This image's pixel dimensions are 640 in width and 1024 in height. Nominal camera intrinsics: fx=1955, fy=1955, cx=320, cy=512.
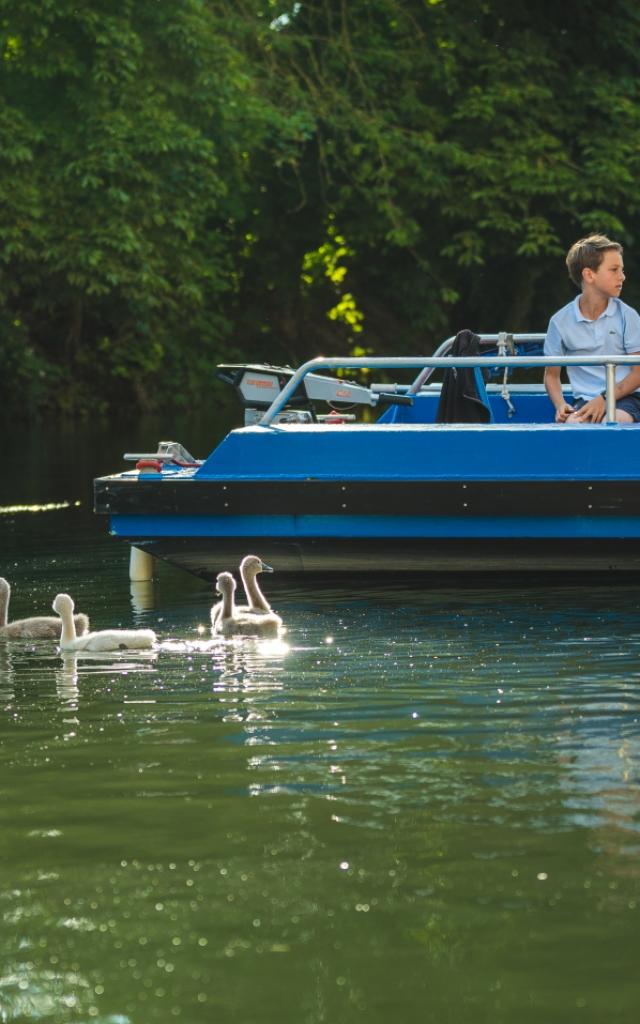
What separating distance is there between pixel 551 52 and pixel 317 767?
2796 cm

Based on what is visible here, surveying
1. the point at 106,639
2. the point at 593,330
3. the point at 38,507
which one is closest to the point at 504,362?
the point at 593,330

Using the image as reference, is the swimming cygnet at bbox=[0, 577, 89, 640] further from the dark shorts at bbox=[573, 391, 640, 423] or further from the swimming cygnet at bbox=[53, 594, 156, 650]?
the dark shorts at bbox=[573, 391, 640, 423]

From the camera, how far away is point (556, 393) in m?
10.1

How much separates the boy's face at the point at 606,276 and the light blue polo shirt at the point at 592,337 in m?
0.09

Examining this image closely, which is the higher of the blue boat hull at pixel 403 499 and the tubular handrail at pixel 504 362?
the tubular handrail at pixel 504 362

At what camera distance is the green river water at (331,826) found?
423 centimetres

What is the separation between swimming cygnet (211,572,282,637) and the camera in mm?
8609

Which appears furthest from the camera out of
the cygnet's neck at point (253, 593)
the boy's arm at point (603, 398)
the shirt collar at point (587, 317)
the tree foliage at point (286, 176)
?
the tree foliage at point (286, 176)

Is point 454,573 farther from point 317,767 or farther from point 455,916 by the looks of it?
point 455,916

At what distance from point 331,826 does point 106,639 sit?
3067 mm

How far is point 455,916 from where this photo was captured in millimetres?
4594

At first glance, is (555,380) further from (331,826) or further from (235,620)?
(331,826)

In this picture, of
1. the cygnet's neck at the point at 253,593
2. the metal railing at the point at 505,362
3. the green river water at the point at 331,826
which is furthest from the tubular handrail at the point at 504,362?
the green river water at the point at 331,826

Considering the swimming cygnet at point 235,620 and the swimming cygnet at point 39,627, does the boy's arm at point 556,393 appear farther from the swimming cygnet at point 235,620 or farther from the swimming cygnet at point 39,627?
the swimming cygnet at point 39,627
